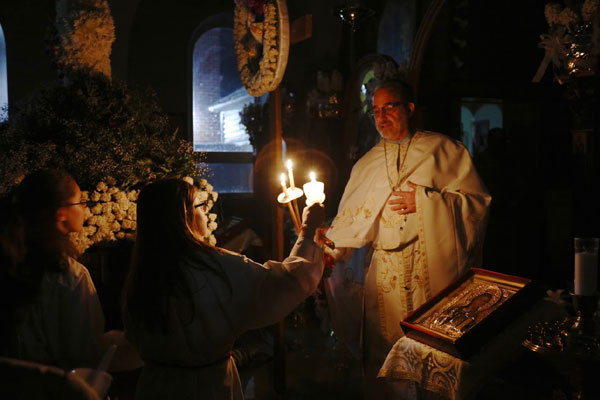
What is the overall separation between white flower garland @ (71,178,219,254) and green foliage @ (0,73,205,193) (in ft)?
0.33

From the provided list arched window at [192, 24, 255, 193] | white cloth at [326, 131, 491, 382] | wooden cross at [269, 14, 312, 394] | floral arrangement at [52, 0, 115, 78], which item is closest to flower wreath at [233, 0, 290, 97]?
wooden cross at [269, 14, 312, 394]

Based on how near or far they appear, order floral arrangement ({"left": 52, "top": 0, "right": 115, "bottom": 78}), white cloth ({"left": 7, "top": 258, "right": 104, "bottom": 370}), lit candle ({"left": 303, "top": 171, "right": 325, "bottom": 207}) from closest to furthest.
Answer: white cloth ({"left": 7, "top": 258, "right": 104, "bottom": 370})
lit candle ({"left": 303, "top": 171, "right": 325, "bottom": 207})
floral arrangement ({"left": 52, "top": 0, "right": 115, "bottom": 78})

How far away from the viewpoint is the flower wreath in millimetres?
3676

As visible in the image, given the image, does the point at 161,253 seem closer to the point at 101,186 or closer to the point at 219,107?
the point at 101,186

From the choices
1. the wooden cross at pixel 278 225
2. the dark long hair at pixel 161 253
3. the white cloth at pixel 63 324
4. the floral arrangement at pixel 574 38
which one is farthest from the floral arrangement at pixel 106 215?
the floral arrangement at pixel 574 38

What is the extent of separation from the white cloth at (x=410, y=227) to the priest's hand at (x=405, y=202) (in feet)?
0.13

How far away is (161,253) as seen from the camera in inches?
78.1

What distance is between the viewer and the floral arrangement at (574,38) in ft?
13.4

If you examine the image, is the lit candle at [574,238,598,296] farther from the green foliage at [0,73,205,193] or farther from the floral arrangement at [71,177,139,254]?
the floral arrangement at [71,177,139,254]

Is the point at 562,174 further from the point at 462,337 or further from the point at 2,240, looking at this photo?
the point at 2,240

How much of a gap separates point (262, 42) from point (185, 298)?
248 centimetres

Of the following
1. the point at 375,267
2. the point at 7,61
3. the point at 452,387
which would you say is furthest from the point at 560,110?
the point at 7,61

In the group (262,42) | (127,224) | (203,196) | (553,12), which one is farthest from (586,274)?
(553,12)

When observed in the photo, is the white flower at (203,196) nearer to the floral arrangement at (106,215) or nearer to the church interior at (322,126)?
the church interior at (322,126)
